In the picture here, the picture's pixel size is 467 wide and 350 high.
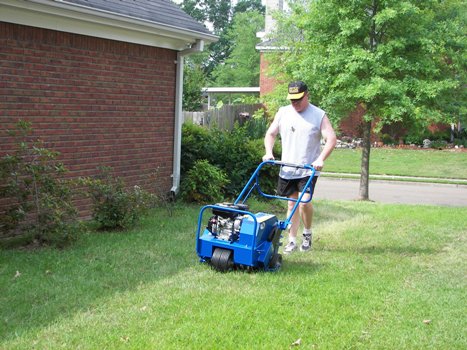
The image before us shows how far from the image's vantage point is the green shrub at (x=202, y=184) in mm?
10180

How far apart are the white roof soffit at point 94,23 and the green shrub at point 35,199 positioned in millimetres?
1406

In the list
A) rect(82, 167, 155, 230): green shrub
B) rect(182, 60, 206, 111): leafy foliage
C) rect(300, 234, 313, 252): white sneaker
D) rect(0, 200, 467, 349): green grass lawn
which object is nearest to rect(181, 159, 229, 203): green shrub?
rect(82, 167, 155, 230): green shrub

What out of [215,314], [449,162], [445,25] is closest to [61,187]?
[215,314]

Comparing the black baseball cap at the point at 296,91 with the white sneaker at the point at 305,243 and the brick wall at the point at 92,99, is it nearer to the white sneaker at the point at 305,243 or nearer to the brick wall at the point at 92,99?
the white sneaker at the point at 305,243

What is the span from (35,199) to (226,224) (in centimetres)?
243

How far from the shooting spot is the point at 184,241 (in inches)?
287

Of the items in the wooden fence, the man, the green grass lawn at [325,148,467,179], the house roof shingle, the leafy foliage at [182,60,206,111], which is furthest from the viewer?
the leafy foliage at [182,60,206,111]

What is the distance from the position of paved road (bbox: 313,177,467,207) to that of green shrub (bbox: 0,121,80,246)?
8.06 m

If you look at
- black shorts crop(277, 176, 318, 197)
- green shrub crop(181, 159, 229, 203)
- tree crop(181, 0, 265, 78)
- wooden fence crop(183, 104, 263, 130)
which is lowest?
green shrub crop(181, 159, 229, 203)

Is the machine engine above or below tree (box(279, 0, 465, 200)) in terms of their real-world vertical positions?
below

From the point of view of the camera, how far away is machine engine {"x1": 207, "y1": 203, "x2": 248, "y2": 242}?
18.6 ft

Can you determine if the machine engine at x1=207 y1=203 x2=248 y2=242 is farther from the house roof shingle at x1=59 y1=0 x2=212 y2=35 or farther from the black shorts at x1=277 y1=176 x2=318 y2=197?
the house roof shingle at x1=59 y1=0 x2=212 y2=35

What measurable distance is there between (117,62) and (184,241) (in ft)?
10.6

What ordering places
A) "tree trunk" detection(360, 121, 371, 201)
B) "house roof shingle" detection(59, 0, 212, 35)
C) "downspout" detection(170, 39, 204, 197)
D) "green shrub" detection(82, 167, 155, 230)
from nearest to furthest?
1. "green shrub" detection(82, 167, 155, 230)
2. "house roof shingle" detection(59, 0, 212, 35)
3. "downspout" detection(170, 39, 204, 197)
4. "tree trunk" detection(360, 121, 371, 201)
